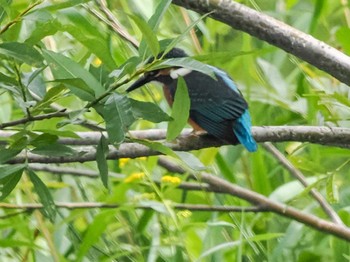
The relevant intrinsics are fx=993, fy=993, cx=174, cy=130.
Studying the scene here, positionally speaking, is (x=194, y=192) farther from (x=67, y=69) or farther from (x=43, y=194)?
(x=67, y=69)

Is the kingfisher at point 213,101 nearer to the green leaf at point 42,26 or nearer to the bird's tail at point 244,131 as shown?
the bird's tail at point 244,131

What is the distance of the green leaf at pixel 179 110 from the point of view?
118 cm

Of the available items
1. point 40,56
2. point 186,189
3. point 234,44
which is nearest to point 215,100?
point 186,189

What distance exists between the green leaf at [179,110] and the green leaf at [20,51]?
0.58 feet

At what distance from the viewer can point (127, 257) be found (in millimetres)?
1887

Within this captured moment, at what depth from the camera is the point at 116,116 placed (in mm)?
1087

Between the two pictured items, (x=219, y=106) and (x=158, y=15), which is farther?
(x=219, y=106)

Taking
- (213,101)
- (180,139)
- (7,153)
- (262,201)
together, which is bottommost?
(262,201)

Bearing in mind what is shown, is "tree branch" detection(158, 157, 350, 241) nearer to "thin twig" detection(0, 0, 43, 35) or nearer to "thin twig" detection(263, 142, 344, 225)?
"thin twig" detection(263, 142, 344, 225)

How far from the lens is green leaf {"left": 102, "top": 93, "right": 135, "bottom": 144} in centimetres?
108

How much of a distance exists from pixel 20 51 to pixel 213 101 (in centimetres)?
111

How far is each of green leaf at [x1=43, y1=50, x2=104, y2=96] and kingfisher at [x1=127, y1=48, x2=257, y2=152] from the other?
0.74 m

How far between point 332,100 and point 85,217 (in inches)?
36.3

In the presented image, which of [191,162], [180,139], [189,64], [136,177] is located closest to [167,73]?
[136,177]
